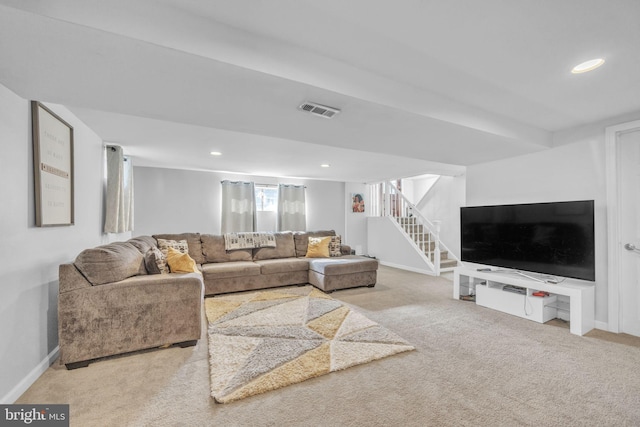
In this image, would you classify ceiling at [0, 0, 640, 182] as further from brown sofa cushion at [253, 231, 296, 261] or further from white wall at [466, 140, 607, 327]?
brown sofa cushion at [253, 231, 296, 261]

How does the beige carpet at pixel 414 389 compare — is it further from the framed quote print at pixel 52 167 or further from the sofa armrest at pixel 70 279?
the framed quote print at pixel 52 167

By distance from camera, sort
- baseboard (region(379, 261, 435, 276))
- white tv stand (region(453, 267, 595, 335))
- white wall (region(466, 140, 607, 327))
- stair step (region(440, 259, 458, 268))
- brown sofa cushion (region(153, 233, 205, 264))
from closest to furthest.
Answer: white tv stand (region(453, 267, 595, 335)) < white wall (region(466, 140, 607, 327)) < brown sofa cushion (region(153, 233, 205, 264)) < baseboard (region(379, 261, 435, 276)) < stair step (region(440, 259, 458, 268))

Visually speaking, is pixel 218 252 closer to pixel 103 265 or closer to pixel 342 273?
pixel 342 273

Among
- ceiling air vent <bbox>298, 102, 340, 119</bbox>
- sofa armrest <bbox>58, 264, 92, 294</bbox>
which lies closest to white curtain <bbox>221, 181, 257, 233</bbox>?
sofa armrest <bbox>58, 264, 92, 294</bbox>

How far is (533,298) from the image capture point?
2953 millimetres

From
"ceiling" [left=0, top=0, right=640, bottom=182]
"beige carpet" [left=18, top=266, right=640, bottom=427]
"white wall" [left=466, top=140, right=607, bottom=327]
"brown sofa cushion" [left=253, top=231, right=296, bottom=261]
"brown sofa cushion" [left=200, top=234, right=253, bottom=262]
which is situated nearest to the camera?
"ceiling" [left=0, top=0, right=640, bottom=182]

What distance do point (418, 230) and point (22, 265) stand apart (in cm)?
591

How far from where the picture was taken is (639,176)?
2.55 metres

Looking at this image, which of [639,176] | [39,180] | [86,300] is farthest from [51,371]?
[639,176]

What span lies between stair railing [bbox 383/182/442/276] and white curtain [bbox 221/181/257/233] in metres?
3.17

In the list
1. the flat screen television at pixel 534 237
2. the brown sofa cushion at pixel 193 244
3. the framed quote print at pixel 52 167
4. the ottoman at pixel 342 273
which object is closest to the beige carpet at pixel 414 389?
the flat screen television at pixel 534 237

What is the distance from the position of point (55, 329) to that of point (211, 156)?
9.48 feet

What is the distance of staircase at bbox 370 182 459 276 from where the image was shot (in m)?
5.44

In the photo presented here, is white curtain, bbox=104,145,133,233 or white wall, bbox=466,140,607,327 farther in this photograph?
white curtain, bbox=104,145,133,233
